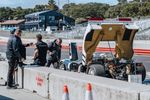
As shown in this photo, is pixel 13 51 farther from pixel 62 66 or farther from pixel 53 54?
pixel 62 66

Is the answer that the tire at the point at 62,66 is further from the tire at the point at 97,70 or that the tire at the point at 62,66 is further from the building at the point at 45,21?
the building at the point at 45,21

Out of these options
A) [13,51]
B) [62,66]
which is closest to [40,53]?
[13,51]

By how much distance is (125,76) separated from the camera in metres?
14.7

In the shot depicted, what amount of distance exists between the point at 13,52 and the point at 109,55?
3728 mm

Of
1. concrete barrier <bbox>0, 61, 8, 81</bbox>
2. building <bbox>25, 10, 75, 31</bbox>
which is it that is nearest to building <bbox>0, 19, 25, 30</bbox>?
building <bbox>25, 10, 75, 31</bbox>

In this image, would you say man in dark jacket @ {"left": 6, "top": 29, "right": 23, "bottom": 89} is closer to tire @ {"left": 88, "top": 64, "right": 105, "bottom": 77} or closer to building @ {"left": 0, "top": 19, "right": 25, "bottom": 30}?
tire @ {"left": 88, "top": 64, "right": 105, "bottom": 77}

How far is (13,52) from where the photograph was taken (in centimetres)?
1345

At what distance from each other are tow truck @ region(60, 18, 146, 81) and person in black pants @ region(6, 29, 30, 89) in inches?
97.6

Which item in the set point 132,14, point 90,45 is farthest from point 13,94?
point 132,14

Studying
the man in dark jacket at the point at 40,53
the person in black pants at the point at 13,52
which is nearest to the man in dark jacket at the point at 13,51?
the person in black pants at the point at 13,52

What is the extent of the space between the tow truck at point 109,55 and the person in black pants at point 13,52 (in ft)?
8.13

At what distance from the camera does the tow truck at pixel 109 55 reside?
48.7 ft

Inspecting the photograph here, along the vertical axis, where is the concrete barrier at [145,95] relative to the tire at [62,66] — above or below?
above

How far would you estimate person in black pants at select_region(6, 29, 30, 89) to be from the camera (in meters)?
13.3
